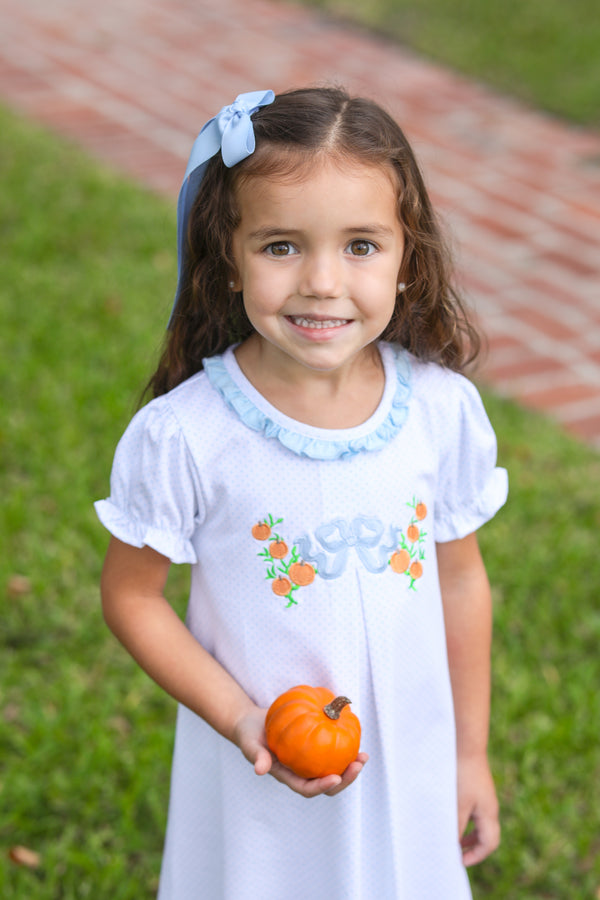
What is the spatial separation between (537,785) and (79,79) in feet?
19.1

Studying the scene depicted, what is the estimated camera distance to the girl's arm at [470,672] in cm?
175

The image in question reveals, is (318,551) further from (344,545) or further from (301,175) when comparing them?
(301,175)

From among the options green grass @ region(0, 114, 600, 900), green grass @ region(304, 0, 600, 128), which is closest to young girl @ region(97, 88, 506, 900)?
green grass @ region(0, 114, 600, 900)

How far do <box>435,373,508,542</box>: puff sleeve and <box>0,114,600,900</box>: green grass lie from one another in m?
1.13

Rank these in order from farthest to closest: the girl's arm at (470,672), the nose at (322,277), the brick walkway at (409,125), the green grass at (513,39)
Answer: the green grass at (513,39), the brick walkway at (409,125), the girl's arm at (470,672), the nose at (322,277)

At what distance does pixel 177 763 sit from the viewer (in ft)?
5.59

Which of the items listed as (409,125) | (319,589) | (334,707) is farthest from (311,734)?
(409,125)

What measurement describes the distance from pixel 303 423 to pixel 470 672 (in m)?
0.54

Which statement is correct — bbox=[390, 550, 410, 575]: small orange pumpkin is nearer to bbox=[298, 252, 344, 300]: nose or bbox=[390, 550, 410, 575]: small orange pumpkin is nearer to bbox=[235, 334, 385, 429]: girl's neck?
bbox=[235, 334, 385, 429]: girl's neck

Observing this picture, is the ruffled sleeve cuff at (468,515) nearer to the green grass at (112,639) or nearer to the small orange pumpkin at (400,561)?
the small orange pumpkin at (400,561)

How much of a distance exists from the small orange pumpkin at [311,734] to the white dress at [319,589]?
89 mm

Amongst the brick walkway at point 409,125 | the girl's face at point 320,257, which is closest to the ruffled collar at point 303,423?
the girl's face at point 320,257

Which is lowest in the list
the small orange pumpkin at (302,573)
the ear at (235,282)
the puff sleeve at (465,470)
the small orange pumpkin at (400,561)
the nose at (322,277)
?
the small orange pumpkin at (302,573)

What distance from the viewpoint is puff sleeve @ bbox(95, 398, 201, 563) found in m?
1.49
